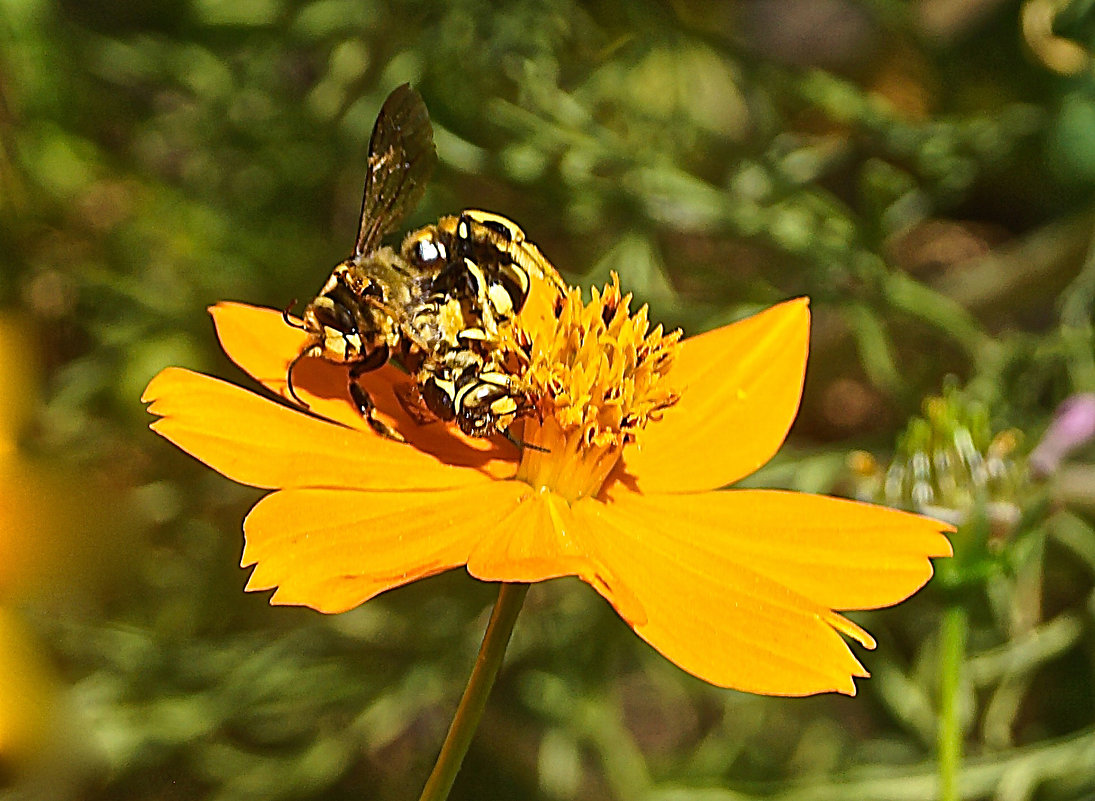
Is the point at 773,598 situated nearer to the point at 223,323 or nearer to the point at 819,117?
the point at 223,323

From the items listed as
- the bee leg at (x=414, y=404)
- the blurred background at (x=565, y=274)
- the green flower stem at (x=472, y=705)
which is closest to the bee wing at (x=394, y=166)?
the bee leg at (x=414, y=404)

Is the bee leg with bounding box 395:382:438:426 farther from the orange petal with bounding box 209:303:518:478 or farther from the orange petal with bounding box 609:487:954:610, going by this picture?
the orange petal with bounding box 609:487:954:610

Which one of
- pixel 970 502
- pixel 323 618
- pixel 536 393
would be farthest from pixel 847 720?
pixel 536 393

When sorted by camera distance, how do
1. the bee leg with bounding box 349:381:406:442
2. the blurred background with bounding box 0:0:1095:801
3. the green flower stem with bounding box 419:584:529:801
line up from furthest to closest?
the blurred background with bounding box 0:0:1095:801, the bee leg with bounding box 349:381:406:442, the green flower stem with bounding box 419:584:529:801

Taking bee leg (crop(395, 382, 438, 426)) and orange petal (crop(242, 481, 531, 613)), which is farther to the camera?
bee leg (crop(395, 382, 438, 426))

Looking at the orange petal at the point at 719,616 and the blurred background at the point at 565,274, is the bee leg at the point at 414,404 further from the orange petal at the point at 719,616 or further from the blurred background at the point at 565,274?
the blurred background at the point at 565,274

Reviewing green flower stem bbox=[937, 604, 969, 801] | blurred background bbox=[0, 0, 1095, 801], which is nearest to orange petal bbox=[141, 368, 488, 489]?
green flower stem bbox=[937, 604, 969, 801]

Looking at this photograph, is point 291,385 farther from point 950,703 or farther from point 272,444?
point 950,703
